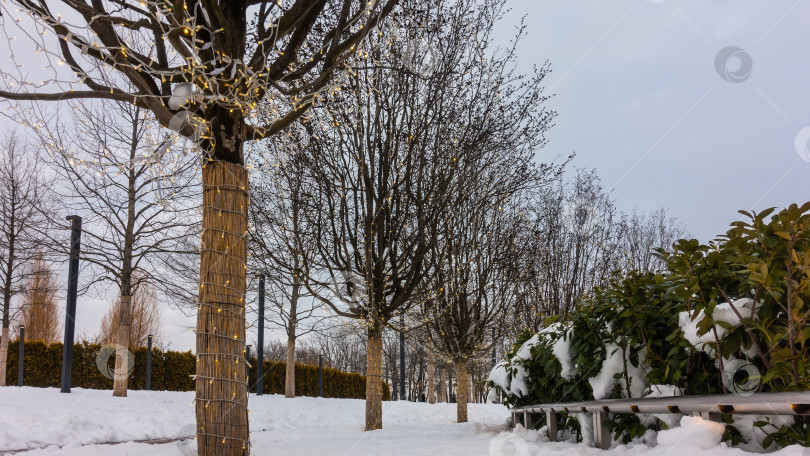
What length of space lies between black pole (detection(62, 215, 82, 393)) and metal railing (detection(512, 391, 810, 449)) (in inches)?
457

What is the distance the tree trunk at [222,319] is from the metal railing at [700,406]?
251 cm

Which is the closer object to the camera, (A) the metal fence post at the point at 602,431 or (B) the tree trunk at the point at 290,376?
(A) the metal fence post at the point at 602,431

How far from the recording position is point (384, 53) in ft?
24.7

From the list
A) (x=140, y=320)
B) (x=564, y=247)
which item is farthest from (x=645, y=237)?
(x=140, y=320)

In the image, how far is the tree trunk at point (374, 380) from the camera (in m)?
7.81

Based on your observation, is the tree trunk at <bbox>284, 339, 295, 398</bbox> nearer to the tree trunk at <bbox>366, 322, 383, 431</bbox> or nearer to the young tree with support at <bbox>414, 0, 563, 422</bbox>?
the young tree with support at <bbox>414, 0, 563, 422</bbox>

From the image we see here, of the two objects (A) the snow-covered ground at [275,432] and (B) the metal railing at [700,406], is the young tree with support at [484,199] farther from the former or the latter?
(B) the metal railing at [700,406]

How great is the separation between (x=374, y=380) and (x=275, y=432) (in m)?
2.02

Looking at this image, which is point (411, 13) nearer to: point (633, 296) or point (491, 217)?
point (491, 217)

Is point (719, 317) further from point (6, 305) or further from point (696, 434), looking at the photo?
point (6, 305)

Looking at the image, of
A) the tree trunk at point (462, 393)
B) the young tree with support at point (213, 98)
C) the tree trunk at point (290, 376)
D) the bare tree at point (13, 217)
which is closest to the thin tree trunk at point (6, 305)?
the bare tree at point (13, 217)

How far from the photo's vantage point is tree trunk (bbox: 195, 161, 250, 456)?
363 cm

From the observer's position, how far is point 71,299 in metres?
11.7

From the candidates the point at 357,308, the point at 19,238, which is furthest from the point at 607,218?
the point at 19,238
